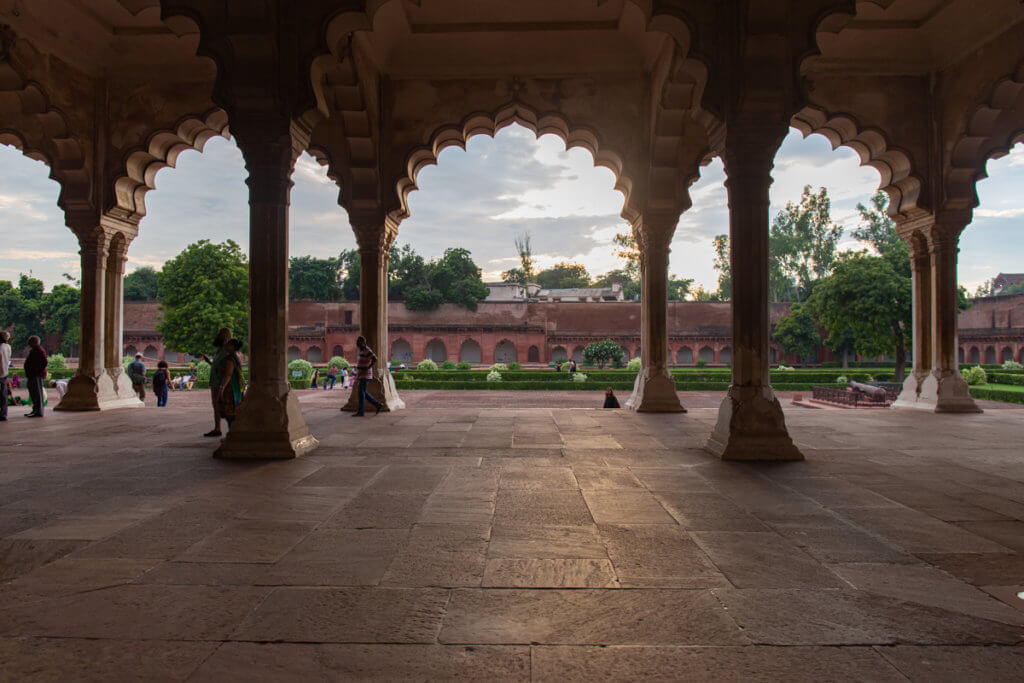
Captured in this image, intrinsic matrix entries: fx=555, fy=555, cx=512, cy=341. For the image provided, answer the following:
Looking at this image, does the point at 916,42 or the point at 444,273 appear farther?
the point at 444,273

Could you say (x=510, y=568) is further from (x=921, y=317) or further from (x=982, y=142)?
(x=982, y=142)

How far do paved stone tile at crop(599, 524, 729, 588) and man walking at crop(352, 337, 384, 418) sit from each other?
6013mm

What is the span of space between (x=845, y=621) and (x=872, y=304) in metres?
23.7

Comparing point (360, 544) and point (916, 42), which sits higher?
point (916, 42)

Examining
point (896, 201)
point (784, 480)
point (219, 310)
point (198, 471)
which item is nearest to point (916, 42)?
point (896, 201)

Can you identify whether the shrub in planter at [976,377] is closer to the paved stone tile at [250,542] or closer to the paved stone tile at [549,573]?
the paved stone tile at [549,573]

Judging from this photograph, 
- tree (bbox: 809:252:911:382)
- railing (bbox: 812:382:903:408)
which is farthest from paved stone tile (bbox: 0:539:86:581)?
tree (bbox: 809:252:911:382)

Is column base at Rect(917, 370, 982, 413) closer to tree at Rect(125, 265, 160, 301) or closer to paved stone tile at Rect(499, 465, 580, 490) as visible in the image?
paved stone tile at Rect(499, 465, 580, 490)

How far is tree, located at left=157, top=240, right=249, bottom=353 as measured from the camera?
1201 inches

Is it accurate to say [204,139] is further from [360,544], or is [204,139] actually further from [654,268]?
[360,544]

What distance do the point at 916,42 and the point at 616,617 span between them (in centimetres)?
1004

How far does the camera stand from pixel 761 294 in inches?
217

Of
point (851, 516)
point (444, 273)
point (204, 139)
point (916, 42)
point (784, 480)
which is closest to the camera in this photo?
point (851, 516)

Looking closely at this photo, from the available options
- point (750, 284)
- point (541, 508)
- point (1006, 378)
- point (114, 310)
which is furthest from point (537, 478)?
point (1006, 378)
